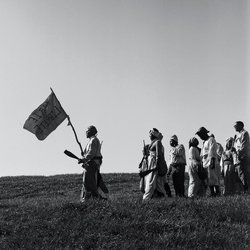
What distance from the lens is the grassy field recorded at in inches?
408

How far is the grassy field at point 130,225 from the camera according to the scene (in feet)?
34.0

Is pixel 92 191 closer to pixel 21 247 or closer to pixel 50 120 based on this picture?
pixel 50 120

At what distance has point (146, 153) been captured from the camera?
57.1 ft

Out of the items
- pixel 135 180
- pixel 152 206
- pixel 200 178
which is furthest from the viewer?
pixel 135 180

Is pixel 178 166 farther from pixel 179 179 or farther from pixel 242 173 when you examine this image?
pixel 242 173

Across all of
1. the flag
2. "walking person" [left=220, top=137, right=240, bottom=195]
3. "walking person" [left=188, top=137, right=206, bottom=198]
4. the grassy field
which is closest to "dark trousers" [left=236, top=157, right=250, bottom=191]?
"walking person" [left=220, top=137, right=240, bottom=195]

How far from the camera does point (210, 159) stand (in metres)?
17.0

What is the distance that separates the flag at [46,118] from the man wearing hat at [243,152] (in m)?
5.39

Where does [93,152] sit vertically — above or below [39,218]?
above

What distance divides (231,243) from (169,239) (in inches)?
46.1

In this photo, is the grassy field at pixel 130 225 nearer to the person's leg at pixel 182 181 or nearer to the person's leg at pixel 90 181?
the person's leg at pixel 90 181

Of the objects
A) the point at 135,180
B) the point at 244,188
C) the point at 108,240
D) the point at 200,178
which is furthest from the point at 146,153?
the point at 135,180

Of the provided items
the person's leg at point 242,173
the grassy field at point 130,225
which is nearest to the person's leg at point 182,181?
the person's leg at point 242,173

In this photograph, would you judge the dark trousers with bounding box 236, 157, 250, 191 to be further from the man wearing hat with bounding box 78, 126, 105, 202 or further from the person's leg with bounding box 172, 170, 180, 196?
the man wearing hat with bounding box 78, 126, 105, 202
